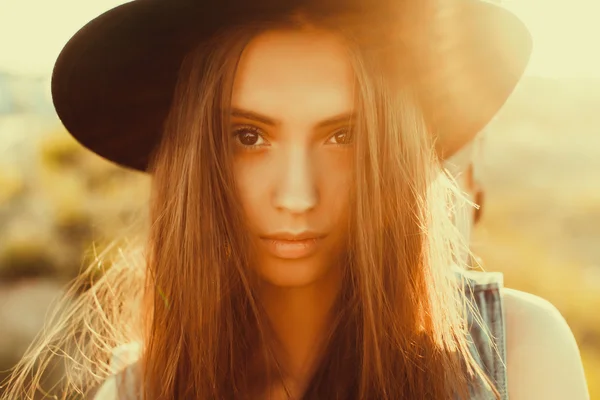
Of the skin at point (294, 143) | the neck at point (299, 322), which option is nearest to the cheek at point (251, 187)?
the skin at point (294, 143)

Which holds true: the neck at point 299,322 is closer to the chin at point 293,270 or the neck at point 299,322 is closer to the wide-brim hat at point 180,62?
the chin at point 293,270

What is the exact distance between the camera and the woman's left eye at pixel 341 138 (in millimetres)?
1240

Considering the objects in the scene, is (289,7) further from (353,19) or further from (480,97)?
(480,97)

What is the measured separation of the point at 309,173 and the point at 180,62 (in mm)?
432

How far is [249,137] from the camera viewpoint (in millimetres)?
1271

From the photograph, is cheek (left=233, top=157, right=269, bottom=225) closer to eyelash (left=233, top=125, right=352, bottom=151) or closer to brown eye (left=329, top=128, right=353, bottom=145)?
eyelash (left=233, top=125, right=352, bottom=151)

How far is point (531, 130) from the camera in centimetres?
396

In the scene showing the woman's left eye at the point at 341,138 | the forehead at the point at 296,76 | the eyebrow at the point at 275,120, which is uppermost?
the forehead at the point at 296,76

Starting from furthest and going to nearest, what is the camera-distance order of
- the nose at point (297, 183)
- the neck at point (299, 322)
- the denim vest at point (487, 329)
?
the neck at point (299, 322) → the denim vest at point (487, 329) → the nose at point (297, 183)

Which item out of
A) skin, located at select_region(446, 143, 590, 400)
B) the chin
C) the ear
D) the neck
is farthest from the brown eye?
the ear

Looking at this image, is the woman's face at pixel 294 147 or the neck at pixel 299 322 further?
the neck at pixel 299 322

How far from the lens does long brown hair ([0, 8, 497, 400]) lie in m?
1.24

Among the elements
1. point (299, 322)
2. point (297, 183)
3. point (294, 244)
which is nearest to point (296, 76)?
point (297, 183)

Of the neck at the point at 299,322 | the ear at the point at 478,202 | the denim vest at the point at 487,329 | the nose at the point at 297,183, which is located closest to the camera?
the nose at the point at 297,183
